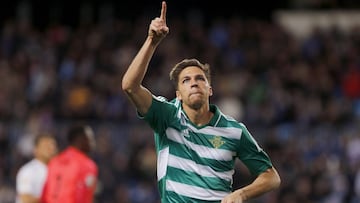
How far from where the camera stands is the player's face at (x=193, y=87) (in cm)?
745

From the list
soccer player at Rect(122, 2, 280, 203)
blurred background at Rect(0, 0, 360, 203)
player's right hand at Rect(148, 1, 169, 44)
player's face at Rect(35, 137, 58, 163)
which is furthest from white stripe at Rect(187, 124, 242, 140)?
blurred background at Rect(0, 0, 360, 203)

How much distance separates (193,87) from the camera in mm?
7449

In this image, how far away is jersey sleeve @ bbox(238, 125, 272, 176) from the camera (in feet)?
25.0

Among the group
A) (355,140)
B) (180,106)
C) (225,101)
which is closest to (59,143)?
(225,101)

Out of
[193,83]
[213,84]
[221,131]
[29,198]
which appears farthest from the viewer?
[213,84]

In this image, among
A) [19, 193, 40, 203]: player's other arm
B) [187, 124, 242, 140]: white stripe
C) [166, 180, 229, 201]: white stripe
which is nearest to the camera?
[166, 180, 229, 201]: white stripe

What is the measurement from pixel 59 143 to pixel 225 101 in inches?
123

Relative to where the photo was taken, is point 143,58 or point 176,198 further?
point 176,198

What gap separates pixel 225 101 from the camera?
1895 cm

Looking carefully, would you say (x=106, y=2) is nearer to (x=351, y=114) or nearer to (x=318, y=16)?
(x=318, y=16)

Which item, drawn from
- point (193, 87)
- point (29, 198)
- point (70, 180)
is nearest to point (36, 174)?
point (29, 198)

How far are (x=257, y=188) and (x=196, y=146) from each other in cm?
50

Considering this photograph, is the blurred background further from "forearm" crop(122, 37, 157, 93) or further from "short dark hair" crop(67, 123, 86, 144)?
"forearm" crop(122, 37, 157, 93)

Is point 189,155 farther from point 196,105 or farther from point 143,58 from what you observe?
point 143,58
